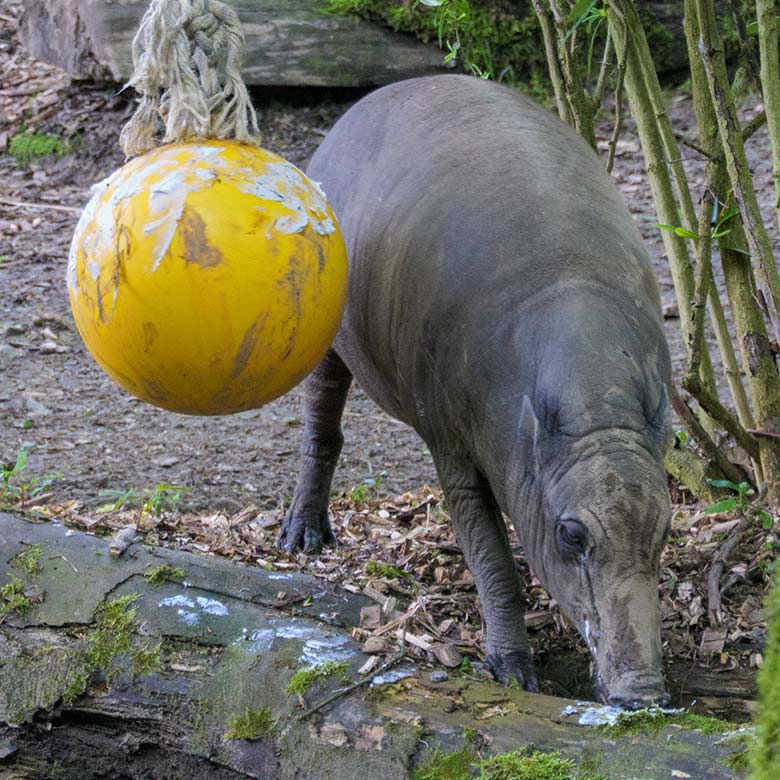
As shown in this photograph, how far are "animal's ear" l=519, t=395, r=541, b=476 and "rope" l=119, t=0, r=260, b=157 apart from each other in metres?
1.07

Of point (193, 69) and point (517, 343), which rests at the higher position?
point (193, 69)

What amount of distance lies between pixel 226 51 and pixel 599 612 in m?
1.78

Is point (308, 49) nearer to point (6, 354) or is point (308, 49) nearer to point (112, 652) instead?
point (6, 354)

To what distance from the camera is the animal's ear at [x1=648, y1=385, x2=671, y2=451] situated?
131 inches

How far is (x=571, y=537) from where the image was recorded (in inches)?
129

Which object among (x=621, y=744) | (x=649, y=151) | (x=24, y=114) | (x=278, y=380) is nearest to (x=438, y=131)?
(x=649, y=151)

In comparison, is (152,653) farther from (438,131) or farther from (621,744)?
(438,131)

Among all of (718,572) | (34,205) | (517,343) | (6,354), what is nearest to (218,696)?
(517,343)

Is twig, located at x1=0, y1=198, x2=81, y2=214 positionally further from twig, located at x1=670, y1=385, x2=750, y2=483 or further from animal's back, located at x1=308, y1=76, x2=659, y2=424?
twig, located at x1=670, y1=385, x2=750, y2=483

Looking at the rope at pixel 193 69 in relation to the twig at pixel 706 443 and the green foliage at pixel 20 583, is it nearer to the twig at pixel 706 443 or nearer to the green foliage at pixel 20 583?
the green foliage at pixel 20 583

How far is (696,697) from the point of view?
3.65 meters

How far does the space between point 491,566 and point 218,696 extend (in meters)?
1.09

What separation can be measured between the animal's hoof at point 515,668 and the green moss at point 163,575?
3.24ft

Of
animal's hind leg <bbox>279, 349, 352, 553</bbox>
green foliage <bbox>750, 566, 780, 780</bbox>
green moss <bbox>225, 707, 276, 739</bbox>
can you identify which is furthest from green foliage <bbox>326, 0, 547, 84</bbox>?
green foliage <bbox>750, 566, 780, 780</bbox>
